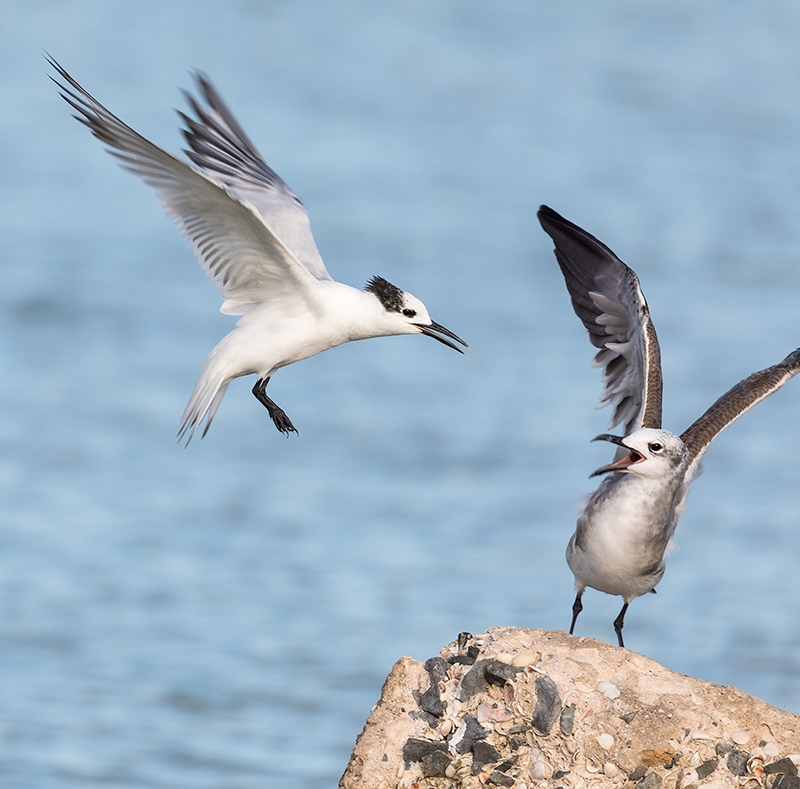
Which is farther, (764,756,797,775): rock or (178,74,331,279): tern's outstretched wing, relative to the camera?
(178,74,331,279): tern's outstretched wing

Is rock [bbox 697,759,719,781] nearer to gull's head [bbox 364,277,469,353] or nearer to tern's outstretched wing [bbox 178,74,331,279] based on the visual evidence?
gull's head [bbox 364,277,469,353]

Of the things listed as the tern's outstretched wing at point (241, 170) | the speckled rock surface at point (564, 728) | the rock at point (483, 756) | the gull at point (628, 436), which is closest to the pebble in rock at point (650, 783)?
the speckled rock surface at point (564, 728)

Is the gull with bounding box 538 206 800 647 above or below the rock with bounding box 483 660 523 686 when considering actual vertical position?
above

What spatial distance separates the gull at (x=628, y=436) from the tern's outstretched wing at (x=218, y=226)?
1992mm

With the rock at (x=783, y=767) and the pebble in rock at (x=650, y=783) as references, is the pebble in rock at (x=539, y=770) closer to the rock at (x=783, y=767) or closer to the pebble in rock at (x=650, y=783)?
the pebble in rock at (x=650, y=783)

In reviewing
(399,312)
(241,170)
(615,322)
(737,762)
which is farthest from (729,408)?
(241,170)

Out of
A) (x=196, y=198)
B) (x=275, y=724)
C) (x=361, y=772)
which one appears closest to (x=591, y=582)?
(x=361, y=772)

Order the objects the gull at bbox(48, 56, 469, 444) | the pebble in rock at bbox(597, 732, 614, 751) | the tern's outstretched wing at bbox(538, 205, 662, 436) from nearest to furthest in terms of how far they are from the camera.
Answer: the pebble in rock at bbox(597, 732, 614, 751), the gull at bbox(48, 56, 469, 444), the tern's outstretched wing at bbox(538, 205, 662, 436)

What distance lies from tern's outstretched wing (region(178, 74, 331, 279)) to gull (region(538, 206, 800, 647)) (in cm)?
180

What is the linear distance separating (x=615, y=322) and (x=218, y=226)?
107 inches

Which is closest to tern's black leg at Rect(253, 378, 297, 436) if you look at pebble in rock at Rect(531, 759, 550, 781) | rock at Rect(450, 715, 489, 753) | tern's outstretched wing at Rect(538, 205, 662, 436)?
tern's outstretched wing at Rect(538, 205, 662, 436)

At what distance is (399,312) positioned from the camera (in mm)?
8461

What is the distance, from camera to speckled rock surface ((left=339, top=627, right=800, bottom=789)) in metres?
6.05

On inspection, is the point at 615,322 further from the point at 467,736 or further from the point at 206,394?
the point at 467,736
